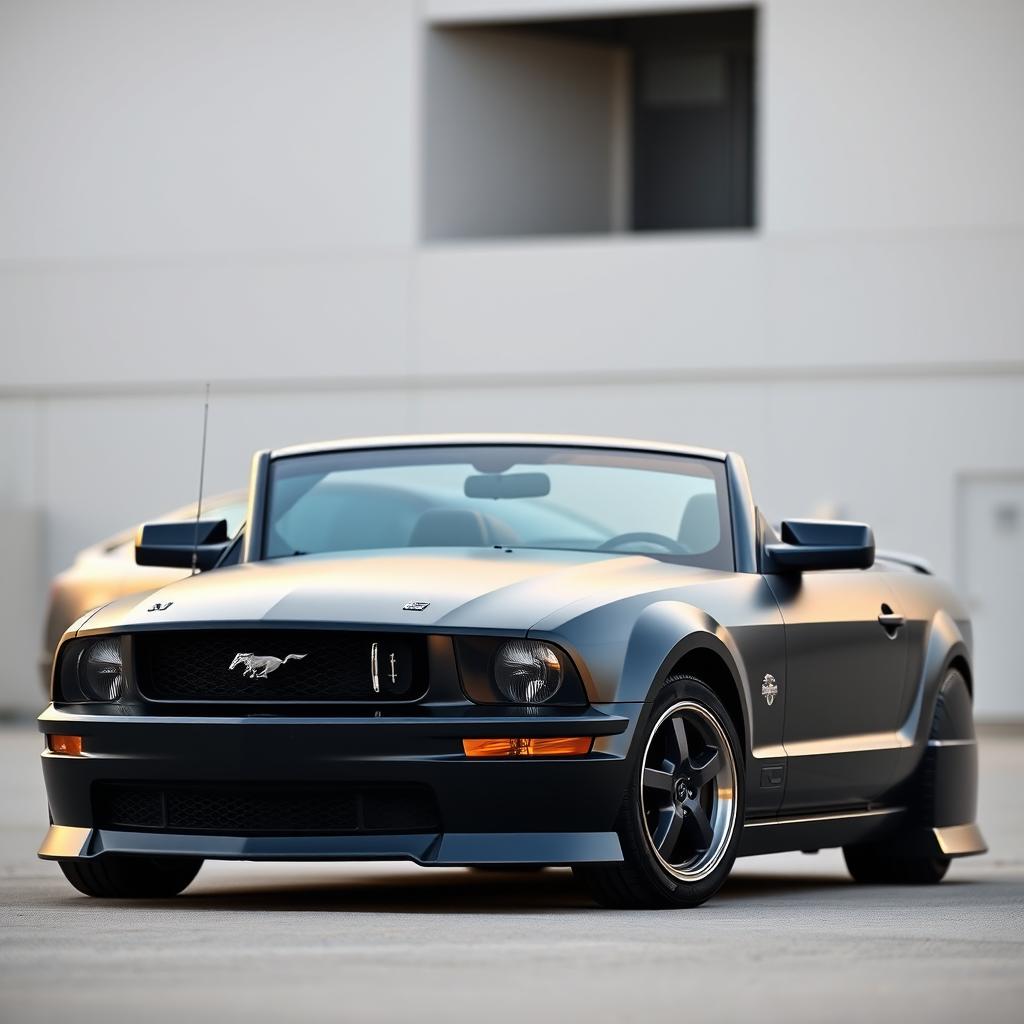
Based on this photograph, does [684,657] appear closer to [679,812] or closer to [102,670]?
[679,812]

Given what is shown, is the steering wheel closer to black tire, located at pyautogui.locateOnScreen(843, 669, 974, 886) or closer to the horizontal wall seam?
black tire, located at pyautogui.locateOnScreen(843, 669, 974, 886)

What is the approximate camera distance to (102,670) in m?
6.43

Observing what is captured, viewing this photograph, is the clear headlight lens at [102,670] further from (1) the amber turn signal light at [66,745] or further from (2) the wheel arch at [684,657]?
(2) the wheel arch at [684,657]

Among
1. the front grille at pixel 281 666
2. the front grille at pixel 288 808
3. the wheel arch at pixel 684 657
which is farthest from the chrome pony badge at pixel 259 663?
the wheel arch at pixel 684 657

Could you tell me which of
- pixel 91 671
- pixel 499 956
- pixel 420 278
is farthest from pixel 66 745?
pixel 420 278

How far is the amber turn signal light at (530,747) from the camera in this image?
5973mm

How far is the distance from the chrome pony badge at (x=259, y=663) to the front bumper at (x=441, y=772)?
0.38 ft

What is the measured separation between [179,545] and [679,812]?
194 cm

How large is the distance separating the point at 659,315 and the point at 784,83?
7.44 feet

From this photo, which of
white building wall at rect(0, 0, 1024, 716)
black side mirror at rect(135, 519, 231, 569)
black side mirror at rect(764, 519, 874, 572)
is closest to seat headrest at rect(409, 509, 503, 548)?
black side mirror at rect(135, 519, 231, 569)

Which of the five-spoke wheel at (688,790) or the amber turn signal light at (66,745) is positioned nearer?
the five-spoke wheel at (688,790)

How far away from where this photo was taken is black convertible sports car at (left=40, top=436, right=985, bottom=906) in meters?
6.00

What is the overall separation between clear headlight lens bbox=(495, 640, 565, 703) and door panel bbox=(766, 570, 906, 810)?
1270mm

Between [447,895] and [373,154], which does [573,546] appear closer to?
[447,895]
